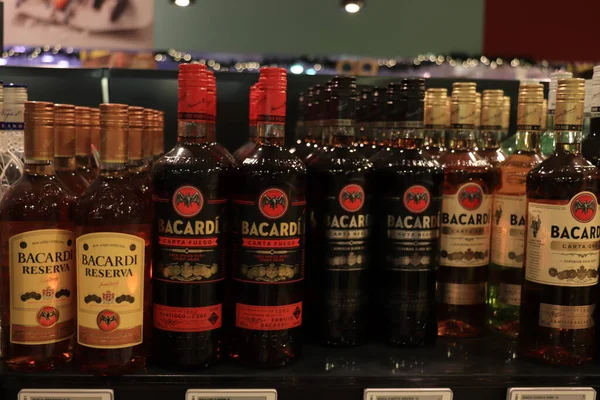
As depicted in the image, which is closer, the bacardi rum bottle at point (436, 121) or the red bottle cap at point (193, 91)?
the red bottle cap at point (193, 91)

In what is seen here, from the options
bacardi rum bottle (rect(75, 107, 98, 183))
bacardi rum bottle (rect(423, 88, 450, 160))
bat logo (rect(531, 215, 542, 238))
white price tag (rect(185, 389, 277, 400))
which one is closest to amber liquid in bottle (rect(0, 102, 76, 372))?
bacardi rum bottle (rect(75, 107, 98, 183))

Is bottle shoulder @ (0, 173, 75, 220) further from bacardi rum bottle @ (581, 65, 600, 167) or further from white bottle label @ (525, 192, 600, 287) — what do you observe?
bacardi rum bottle @ (581, 65, 600, 167)

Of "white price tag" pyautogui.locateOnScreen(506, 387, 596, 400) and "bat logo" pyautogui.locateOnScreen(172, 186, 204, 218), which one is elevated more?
"bat logo" pyautogui.locateOnScreen(172, 186, 204, 218)

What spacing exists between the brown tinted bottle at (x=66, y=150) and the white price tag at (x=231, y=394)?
404mm

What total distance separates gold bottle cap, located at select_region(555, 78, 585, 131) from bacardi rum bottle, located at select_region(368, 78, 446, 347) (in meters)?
0.23

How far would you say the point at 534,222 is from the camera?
110 cm

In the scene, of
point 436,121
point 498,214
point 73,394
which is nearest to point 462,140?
point 436,121

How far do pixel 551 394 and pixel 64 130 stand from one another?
0.94 meters

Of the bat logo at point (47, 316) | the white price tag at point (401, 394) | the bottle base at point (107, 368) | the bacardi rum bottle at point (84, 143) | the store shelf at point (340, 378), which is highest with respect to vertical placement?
the bacardi rum bottle at point (84, 143)

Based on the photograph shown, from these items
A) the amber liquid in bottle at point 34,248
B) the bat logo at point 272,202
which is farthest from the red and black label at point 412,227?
the amber liquid in bottle at point 34,248

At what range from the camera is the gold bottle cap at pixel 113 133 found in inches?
38.8

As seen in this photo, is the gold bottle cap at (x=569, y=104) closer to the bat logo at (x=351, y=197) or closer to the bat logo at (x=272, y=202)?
the bat logo at (x=351, y=197)

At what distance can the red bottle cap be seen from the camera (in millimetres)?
1010

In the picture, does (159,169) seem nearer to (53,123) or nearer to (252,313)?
(53,123)
